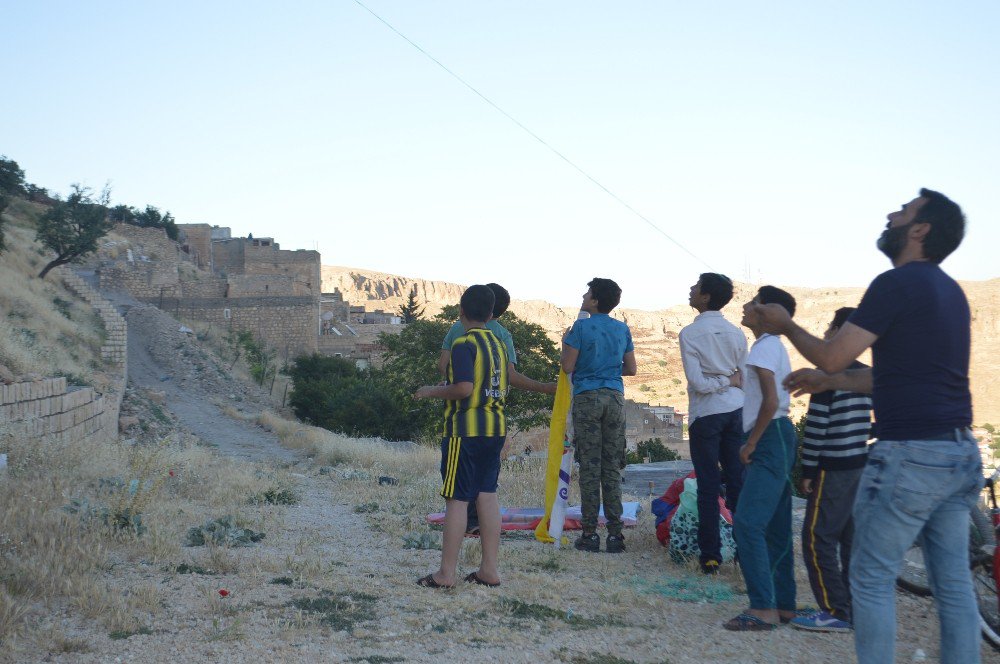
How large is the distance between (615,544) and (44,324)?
20.0 m

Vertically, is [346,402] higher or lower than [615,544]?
lower

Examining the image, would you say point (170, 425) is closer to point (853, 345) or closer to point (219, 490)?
point (219, 490)

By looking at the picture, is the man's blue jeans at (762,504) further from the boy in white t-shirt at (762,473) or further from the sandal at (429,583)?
the sandal at (429,583)

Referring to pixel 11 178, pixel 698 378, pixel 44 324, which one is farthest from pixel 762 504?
pixel 11 178

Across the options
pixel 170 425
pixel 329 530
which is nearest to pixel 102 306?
pixel 170 425

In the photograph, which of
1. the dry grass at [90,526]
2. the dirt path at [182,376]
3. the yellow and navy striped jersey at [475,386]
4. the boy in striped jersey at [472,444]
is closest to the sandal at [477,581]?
the boy in striped jersey at [472,444]

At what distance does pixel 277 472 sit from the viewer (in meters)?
11.2

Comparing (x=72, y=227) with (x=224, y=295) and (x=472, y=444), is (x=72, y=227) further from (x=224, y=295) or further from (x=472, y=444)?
(x=472, y=444)

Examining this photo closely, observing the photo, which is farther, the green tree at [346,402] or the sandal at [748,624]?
the green tree at [346,402]

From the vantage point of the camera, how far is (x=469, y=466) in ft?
16.1

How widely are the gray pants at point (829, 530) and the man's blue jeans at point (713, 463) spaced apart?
3.31 feet

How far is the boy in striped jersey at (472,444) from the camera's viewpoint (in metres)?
4.87

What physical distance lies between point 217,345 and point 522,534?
3353 centimetres

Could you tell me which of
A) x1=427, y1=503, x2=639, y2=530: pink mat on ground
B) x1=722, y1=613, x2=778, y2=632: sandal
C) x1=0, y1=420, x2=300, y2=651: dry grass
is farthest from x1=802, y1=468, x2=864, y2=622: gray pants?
x1=0, y1=420, x2=300, y2=651: dry grass
